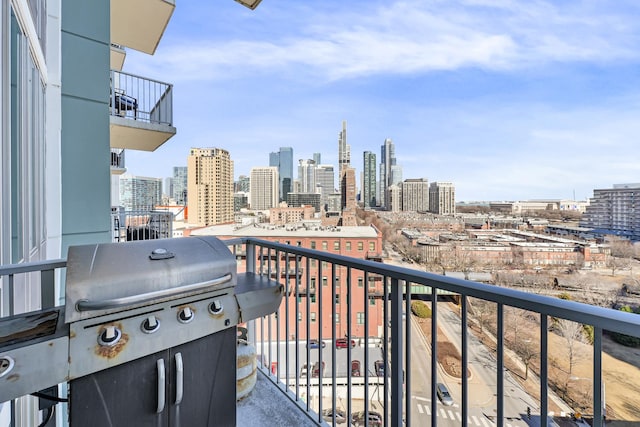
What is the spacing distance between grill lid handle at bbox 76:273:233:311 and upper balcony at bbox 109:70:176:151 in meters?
4.73

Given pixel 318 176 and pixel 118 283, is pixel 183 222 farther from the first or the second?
pixel 318 176

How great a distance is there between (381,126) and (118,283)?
29.6 m

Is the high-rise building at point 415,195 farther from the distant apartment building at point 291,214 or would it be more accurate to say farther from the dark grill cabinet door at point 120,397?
the dark grill cabinet door at point 120,397

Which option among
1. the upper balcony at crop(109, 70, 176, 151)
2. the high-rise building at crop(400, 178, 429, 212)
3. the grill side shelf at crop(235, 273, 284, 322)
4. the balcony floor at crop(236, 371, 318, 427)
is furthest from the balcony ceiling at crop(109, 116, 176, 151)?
the high-rise building at crop(400, 178, 429, 212)

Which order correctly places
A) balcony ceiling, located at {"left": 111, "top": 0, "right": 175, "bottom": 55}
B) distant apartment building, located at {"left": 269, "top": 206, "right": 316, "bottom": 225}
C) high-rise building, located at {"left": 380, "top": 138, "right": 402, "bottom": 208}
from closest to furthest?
balcony ceiling, located at {"left": 111, "top": 0, "right": 175, "bottom": 55}
distant apartment building, located at {"left": 269, "top": 206, "right": 316, "bottom": 225}
high-rise building, located at {"left": 380, "top": 138, "right": 402, "bottom": 208}

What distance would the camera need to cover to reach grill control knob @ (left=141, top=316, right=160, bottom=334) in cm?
105

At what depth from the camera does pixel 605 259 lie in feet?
16.1

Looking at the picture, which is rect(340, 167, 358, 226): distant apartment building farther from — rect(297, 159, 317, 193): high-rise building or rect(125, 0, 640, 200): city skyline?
rect(297, 159, 317, 193): high-rise building

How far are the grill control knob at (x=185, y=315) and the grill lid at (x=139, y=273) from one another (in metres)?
0.06

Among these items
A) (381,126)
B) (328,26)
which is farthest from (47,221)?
(381,126)

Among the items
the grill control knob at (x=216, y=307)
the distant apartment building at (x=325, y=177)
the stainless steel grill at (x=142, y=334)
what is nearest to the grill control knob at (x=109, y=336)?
the stainless steel grill at (x=142, y=334)

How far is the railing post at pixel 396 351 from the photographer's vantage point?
1291 mm

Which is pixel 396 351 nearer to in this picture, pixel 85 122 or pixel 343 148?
pixel 85 122

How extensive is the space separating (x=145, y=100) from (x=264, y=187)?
21357 mm
